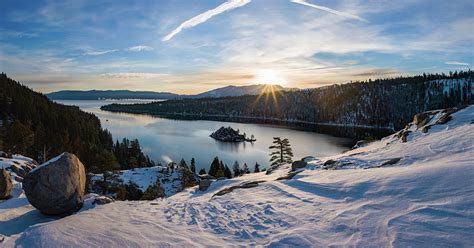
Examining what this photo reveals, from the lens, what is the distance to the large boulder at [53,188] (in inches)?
567

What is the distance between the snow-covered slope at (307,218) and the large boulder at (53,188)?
78 cm

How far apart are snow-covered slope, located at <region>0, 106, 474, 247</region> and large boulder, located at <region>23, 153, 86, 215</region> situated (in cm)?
78

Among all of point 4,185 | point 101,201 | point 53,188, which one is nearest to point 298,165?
point 101,201

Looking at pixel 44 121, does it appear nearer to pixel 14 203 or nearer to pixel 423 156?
pixel 14 203

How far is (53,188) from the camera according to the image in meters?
14.5

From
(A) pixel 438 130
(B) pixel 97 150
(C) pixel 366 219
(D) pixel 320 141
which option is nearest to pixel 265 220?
(C) pixel 366 219

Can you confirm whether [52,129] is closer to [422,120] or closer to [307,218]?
[422,120]

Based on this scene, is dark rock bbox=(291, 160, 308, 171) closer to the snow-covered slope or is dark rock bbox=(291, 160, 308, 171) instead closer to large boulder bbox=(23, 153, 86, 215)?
the snow-covered slope

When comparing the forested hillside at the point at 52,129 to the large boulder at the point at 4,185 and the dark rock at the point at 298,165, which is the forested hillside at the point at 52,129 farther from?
the dark rock at the point at 298,165

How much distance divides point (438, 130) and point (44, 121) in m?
110

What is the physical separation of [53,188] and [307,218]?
12600mm

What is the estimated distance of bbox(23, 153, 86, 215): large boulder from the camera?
567 inches

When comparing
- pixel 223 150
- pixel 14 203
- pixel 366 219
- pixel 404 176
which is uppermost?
pixel 404 176

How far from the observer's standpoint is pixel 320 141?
125 metres
